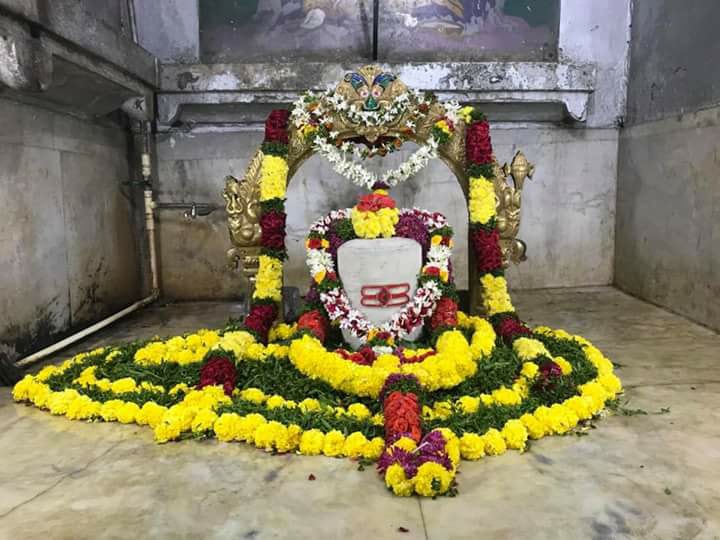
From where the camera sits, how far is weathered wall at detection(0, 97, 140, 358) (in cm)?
532

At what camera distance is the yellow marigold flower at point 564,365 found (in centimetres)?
454

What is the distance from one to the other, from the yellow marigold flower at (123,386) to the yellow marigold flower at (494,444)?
2677 millimetres

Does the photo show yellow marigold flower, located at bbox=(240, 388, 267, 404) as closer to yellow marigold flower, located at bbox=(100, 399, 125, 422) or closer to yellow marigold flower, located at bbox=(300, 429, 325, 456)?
yellow marigold flower, located at bbox=(300, 429, 325, 456)

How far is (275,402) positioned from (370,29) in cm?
598

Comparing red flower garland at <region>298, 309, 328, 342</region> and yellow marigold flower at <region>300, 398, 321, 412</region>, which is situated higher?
red flower garland at <region>298, 309, 328, 342</region>

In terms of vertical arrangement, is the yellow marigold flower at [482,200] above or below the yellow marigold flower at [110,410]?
above

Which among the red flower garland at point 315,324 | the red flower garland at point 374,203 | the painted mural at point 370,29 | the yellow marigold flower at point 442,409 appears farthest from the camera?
the painted mural at point 370,29

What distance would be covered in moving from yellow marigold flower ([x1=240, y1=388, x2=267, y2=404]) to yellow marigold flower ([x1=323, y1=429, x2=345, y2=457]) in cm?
77

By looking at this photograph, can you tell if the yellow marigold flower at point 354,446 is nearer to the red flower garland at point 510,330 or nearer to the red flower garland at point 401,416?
the red flower garland at point 401,416

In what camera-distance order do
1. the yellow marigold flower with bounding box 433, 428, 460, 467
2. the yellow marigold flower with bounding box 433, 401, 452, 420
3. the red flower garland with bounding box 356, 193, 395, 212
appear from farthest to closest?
the red flower garland with bounding box 356, 193, 395, 212 → the yellow marigold flower with bounding box 433, 401, 452, 420 → the yellow marigold flower with bounding box 433, 428, 460, 467

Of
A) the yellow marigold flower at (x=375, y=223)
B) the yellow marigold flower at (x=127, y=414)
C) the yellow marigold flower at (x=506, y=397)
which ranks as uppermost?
the yellow marigold flower at (x=375, y=223)

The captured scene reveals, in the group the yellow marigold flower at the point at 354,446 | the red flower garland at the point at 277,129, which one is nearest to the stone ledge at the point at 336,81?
the red flower garland at the point at 277,129

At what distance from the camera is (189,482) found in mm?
3273

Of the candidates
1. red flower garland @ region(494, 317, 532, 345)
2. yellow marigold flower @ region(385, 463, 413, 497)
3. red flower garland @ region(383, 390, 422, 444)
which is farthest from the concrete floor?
red flower garland @ region(494, 317, 532, 345)
